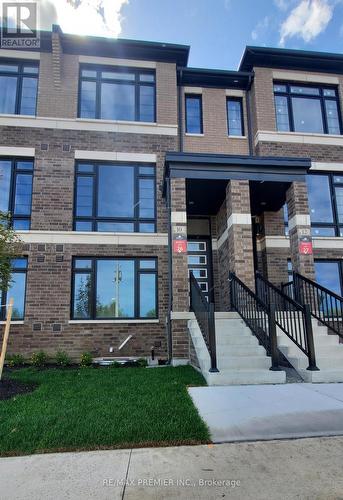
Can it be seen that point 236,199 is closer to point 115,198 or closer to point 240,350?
point 115,198

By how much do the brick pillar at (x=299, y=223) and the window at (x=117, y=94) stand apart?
17.2 feet

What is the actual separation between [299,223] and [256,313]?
3.17 meters

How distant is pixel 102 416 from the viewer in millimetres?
4336

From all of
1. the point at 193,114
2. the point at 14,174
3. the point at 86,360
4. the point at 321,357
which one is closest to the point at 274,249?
the point at 321,357

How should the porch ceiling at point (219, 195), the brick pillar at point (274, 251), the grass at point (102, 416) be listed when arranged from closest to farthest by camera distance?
the grass at point (102, 416) → the porch ceiling at point (219, 195) → the brick pillar at point (274, 251)

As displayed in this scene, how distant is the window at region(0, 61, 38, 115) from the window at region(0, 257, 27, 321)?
4879 millimetres

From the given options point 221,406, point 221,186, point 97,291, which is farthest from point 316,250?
point 221,406

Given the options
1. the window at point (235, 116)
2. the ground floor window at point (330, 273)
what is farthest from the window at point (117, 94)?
the ground floor window at point (330, 273)

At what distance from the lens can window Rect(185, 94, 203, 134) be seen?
12.0 m

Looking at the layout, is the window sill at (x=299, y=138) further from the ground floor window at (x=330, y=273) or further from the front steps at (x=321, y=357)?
the front steps at (x=321, y=357)

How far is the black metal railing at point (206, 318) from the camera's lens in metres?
6.22

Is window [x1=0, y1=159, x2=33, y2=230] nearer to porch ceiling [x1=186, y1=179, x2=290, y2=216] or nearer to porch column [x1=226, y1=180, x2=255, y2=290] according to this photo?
porch ceiling [x1=186, y1=179, x2=290, y2=216]

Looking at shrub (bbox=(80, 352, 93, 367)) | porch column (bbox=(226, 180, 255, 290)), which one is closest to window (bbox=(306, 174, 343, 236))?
porch column (bbox=(226, 180, 255, 290))

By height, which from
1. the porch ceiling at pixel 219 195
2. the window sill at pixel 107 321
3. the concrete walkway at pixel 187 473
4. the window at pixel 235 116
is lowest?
the concrete walkway at pixel 187 473
